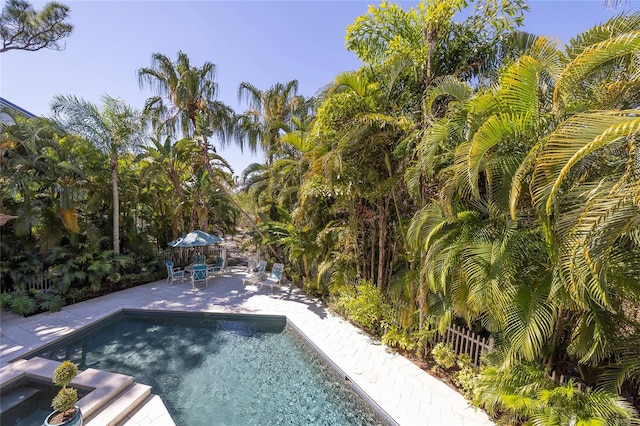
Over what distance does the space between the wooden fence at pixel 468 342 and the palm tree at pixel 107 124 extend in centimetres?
1264

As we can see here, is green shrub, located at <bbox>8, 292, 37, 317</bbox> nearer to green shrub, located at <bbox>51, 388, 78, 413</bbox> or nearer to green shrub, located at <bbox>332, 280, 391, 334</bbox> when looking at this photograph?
green shrub, located at <bbox>51, 388, 78, 413</bbox>

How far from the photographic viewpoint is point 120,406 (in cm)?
492

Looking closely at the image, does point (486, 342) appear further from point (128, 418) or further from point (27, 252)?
point (27, 252)

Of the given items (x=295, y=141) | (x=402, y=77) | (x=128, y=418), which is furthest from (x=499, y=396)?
(x=295, y=141)

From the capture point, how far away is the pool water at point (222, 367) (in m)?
5.34

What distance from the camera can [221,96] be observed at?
1405 centimetres

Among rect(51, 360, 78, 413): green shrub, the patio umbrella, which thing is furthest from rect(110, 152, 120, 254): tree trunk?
rect(51, 360, 78, 413): green shrub

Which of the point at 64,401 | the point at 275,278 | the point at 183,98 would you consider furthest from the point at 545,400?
the point at 183,98

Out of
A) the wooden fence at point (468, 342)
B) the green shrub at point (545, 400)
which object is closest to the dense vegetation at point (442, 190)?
the green shrub at point (545, 400)

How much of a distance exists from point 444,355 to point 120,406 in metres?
6.39

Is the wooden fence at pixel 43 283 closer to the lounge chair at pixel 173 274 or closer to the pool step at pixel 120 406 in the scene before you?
the lounge chair at pixel 173 274

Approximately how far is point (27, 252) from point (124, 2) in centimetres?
917

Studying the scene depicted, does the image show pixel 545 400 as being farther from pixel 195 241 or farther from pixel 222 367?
pixel 195 241

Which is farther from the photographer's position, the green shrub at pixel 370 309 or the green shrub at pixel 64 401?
the green shrub at pixel 370 309
